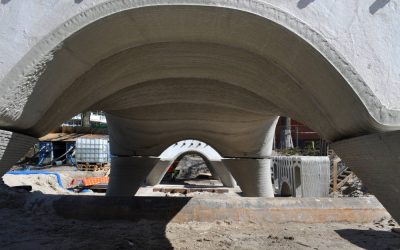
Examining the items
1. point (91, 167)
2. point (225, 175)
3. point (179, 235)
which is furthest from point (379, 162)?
point (91, 167)

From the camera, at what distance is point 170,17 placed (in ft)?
14.2

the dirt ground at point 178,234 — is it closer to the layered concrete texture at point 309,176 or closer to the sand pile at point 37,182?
the layered concrete texture at point 309,176

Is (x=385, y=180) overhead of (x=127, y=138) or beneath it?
beneath

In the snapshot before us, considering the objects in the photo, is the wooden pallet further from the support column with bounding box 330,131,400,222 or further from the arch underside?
the support column with bounding box 330,131,400,222

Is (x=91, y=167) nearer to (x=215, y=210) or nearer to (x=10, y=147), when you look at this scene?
(x=215, y=210)

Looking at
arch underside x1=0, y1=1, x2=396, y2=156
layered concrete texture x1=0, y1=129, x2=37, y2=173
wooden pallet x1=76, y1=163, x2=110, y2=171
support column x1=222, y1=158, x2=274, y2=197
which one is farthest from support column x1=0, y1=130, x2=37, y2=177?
wooden pallet x1=76, y1=163, x2=110, y2=171

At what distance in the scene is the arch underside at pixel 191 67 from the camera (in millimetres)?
4145

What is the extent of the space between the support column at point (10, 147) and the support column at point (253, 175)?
13478mm

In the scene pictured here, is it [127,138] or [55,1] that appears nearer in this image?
[55,1]

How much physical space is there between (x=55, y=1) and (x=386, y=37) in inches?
149

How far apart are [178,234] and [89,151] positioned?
106 ft

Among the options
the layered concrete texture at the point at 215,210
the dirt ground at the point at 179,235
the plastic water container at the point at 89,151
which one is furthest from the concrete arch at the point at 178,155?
the dirt ground at the point at 179,235

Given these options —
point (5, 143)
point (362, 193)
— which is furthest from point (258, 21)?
point (362, 193)

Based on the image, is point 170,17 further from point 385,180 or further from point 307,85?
point 385,180
